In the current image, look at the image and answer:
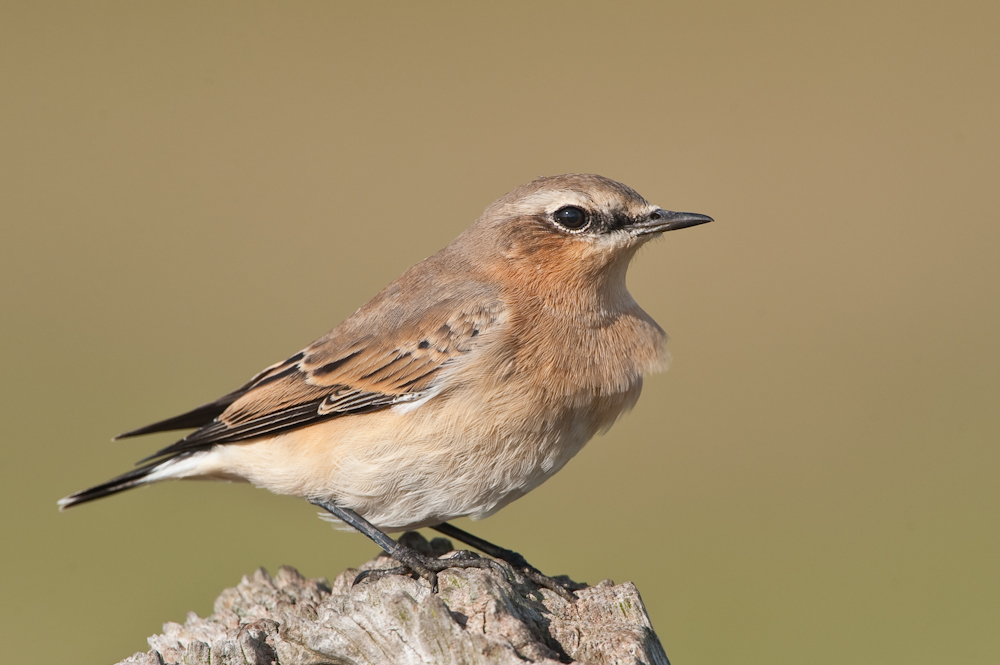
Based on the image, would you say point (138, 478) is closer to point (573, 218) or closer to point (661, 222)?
point (573, 218)

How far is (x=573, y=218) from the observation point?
7.23m

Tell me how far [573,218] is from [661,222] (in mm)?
639

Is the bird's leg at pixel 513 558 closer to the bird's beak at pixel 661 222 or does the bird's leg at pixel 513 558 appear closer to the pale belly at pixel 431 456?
the pale belly at pixel 431 456

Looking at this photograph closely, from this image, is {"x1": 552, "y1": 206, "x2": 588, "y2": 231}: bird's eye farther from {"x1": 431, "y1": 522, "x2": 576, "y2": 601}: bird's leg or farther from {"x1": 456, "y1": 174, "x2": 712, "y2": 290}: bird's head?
{"x1": 431, "y1": 522, "x2": 576, "y2": 601}: bird's leg

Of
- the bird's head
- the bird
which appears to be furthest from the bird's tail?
the bird's head

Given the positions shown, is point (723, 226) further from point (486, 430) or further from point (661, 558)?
point (486, 430)

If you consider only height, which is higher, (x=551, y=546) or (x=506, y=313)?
(x=506, y=313)

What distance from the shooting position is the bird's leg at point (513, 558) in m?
6.19

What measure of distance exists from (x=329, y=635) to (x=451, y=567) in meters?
1.59

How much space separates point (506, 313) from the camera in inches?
273

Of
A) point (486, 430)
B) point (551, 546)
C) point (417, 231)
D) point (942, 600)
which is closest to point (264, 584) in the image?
point (486, 430)

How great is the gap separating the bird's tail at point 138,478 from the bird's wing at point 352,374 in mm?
103

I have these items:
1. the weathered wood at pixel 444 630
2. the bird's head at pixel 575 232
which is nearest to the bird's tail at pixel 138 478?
the weathered wood at pixel 444 630

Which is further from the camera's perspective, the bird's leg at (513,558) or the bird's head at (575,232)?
the bird's head at (575,232)
